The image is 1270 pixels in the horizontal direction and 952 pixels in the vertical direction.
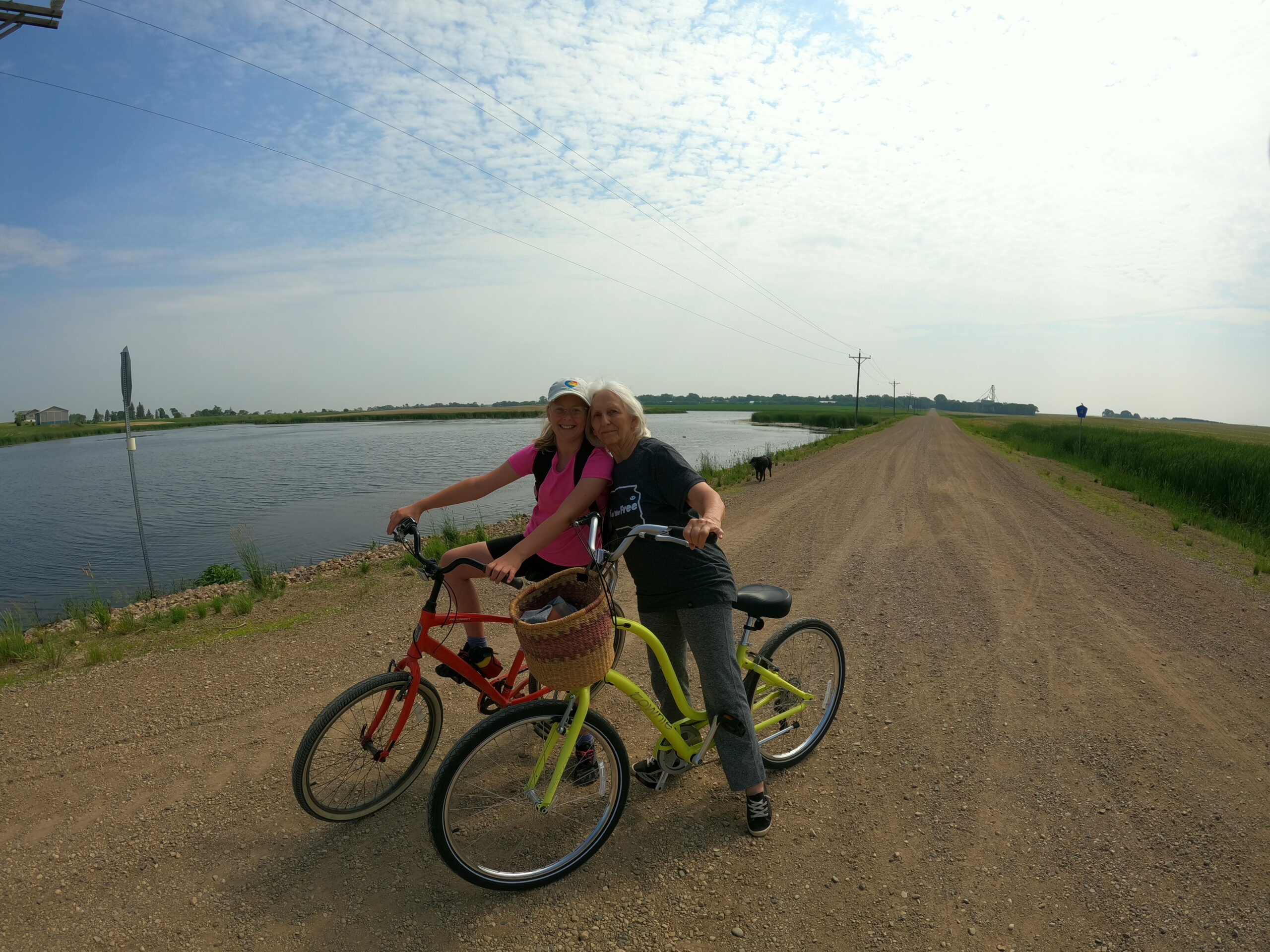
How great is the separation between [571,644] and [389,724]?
1222 mm

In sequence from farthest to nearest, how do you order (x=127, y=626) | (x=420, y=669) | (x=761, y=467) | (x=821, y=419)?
(x=821, y=419), (x=761, y=467), (x=127, y=626), (x=420, y=669)

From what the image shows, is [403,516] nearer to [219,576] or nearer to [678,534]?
[678,534]

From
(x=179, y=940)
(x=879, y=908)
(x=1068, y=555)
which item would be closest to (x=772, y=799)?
(x=879, y=908)

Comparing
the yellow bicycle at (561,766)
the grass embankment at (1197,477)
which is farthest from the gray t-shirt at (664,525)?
the grass embankment at (1197,477)

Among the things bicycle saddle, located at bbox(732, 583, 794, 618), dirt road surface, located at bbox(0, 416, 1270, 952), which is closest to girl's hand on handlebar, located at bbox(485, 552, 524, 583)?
bicycle saddle, located at bbox(732, 583, 794, 618)

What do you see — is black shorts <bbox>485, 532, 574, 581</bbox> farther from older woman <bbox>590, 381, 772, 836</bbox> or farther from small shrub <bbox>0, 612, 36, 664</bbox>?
small shrub <bbox>0, 612, 36, 664</bbox>

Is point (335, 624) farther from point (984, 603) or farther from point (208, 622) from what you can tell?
point (984, 603)

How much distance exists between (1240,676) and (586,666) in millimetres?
5011

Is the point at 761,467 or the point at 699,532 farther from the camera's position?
the point at 761,467

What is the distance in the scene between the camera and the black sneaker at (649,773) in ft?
10.6

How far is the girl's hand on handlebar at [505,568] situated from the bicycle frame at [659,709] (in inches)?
17.9

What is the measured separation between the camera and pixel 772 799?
3201mm

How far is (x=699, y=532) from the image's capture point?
7.73 feet

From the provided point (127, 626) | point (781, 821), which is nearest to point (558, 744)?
point (781, 821)
